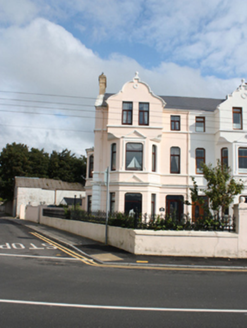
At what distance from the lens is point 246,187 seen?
78.0 feet

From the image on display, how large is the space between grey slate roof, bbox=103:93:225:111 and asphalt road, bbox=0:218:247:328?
17789 mm

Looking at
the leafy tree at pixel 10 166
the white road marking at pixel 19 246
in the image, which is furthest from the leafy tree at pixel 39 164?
Answer: the white road marking at pixel 19 246

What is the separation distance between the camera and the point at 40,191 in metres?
51.5

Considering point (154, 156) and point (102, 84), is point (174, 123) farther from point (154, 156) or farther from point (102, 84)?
point (102, 84)

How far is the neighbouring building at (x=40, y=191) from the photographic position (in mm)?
50031

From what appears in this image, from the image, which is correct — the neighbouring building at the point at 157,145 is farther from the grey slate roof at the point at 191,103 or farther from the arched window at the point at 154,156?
the grey slate roof at the point at 191,103

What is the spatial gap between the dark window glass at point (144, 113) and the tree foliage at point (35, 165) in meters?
40.4

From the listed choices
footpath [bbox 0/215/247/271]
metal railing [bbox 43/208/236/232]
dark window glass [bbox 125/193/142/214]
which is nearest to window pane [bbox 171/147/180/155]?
dark window glass [bbox 125/193/142/214]

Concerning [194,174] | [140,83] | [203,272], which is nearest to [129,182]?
[194,174]

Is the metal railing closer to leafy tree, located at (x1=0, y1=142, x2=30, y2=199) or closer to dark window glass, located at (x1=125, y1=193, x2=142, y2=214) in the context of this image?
dark window glass, located at (x1=125, y1=193, x2=142, y2=214)

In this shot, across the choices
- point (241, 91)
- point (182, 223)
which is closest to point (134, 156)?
point (241, 91)

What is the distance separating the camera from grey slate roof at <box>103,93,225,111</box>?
26173 mm

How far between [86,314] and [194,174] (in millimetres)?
20306

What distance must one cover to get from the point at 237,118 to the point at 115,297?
21.2 metres
